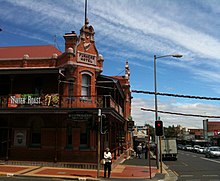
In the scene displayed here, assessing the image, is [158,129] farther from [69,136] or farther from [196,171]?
[69,136]

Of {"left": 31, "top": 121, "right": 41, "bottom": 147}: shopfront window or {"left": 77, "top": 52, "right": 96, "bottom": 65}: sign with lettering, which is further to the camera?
{"left": 77, "top": 52, "right": 96, "bottom": 65}: sign with lettering

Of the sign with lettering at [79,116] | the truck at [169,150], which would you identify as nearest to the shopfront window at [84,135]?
the sign with lettering at [79,116]

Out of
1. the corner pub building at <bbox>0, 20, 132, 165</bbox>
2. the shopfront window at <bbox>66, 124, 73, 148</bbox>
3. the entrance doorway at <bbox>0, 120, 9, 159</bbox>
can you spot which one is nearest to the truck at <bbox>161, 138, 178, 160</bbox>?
the corner pub building at <bbox>0, 20, 132, 165</bbox>

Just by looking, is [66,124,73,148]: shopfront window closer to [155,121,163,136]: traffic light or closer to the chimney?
the chimney

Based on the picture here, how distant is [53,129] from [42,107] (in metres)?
2.21

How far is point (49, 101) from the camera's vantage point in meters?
20.9

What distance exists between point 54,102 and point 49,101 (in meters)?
0.35

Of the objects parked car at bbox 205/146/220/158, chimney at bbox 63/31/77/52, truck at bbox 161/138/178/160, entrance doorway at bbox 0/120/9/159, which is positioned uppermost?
chimney at bbox 63/31/77/52

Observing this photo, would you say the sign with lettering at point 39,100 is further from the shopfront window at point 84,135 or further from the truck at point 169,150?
the truck at point 169,150

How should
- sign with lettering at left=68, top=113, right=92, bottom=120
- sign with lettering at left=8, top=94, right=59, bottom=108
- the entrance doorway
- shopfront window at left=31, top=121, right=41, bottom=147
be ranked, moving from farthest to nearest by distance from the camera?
1. the entrance doorway
2. shopfront window at left=31, top=121, right=41, bottom=147
3. sign with lettering at left=8, top=94, right=59, bottom=108
4. sign with lettering at left=68, top=113, right=92, bottom=120

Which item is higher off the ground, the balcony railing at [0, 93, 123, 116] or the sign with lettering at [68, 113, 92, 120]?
the balcony railing at [0, 93, 123, 116]

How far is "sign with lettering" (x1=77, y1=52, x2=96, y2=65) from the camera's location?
2256 cm

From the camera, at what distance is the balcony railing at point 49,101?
20.9 metres

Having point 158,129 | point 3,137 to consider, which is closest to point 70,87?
point 3,137
